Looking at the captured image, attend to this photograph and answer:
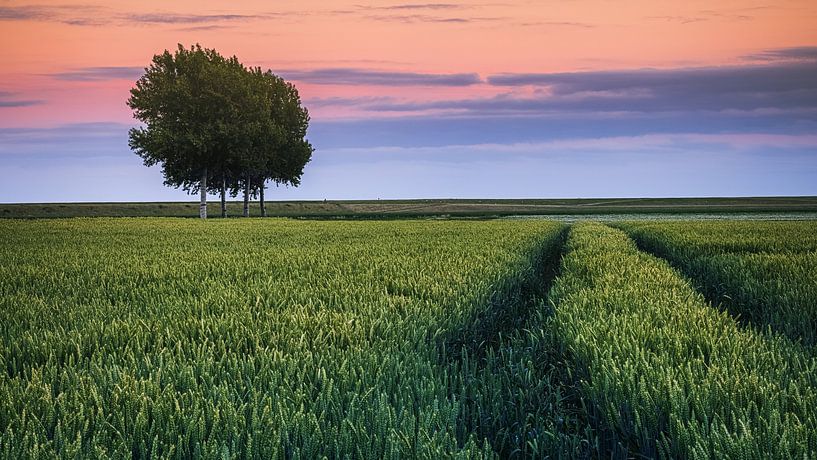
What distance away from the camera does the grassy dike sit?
244 cm

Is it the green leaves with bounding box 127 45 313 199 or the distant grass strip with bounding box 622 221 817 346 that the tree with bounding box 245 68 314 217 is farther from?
the distant grass strip with bounding box 622 221 817 346

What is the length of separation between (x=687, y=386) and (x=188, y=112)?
166 feet

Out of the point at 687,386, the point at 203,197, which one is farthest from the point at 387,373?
the point at 203,197

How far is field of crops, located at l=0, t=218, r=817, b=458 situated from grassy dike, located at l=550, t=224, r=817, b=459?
1cm

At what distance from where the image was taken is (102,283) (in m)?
7.13

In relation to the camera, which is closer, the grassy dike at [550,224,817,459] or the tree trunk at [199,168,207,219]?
the grassy dike at [550,224,817,459]

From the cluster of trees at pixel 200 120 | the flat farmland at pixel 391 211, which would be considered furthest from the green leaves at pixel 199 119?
the flat farmland at pixel 391 211

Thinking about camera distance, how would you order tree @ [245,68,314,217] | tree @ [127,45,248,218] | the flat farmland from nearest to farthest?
1. tree @ [127,45,248,218]
2. tree @ [245,68,314,217]
3. the flat farmland

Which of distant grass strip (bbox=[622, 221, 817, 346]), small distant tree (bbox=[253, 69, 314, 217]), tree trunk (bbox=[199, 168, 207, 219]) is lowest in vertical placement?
distant grass strip (bbox=[622, 221, 817, 346])

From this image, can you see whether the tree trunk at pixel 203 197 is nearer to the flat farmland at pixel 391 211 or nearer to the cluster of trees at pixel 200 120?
the cluster of trees at pixel 200 120

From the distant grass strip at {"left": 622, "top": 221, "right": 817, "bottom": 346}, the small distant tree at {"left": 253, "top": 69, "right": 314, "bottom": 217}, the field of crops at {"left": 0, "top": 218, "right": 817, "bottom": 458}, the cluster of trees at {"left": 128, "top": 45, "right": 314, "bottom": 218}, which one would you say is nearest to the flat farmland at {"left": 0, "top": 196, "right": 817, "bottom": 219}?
the small distant tree at {"left": 253, "top": 69, "right": 314, "bottom": 217}

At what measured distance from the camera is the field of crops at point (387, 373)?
95.8 inches

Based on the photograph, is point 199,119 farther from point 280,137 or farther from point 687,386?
point 687,386

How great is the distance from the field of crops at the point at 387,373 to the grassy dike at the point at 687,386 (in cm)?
1
